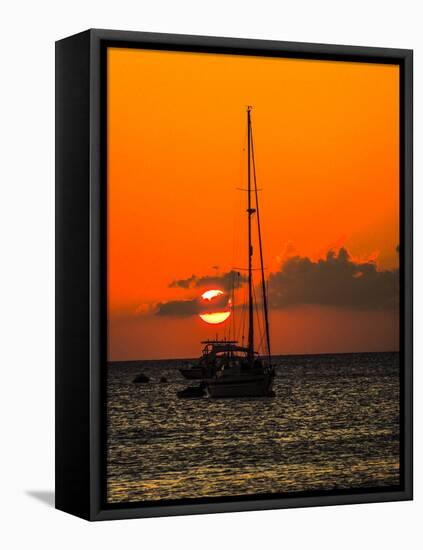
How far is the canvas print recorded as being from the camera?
13117 mm

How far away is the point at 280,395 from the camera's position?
13625 mm

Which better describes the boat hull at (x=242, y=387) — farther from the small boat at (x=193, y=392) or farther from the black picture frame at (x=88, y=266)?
the black picture frame at (x=88, y=266)

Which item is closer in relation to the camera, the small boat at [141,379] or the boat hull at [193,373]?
the small boat at [141,379]

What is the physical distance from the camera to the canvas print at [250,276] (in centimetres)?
1312

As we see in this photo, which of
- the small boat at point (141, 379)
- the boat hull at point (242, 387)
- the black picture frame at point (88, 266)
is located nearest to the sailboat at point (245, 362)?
the boat hull at point (242, 387)

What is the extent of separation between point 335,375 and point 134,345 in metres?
1.62

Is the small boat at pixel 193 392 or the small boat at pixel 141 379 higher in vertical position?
the small boat at pixel 141 379

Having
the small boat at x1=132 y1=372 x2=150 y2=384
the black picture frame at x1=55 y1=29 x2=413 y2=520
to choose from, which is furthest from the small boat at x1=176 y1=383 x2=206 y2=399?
the black picture frame at x1=55 y1=29 x2=413 y2=520

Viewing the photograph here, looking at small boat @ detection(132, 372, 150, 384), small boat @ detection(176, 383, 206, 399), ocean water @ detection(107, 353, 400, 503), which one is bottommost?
ocean water @ detection(107, 353, 400, 503)

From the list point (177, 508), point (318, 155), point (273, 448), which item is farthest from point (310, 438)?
point (318, 155)

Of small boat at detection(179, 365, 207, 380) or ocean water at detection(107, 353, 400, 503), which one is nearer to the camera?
ocean water at detection(107, 353, 400, 503)

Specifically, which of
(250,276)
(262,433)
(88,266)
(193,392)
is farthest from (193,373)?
(88,266)

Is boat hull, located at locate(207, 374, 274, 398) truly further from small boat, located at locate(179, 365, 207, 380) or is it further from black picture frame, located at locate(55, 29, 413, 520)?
black picture frame, located at locate(55, 29, 413, 520)

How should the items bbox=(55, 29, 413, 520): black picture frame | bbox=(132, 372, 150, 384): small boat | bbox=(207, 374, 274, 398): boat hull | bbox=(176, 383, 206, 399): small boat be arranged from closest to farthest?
1. bbox=(55, 29, 413, 520): black picture frame
2. bbox=(132, 372, 150, 384): small boat
3. bbox=(176, 383, 206, 399): small boat
4. bbox=(207, 374, 274, 398): boat hull
